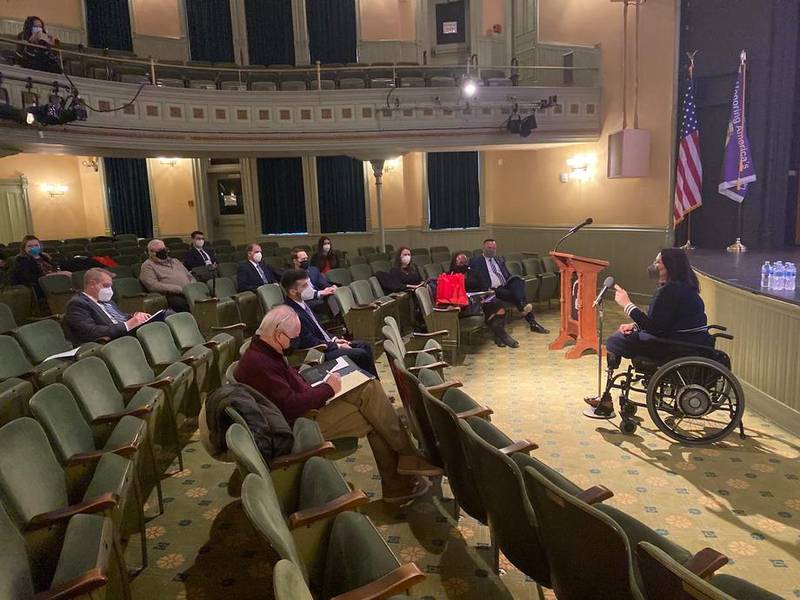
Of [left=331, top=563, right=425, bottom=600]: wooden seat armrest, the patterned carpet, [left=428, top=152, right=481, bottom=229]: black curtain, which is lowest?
the patterned carpet

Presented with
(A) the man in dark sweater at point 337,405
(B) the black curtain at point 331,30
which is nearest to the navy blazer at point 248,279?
(A) the man in dark sweater at point 337,405

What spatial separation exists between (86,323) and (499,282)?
4.57 meters

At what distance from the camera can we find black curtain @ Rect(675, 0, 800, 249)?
309 inches

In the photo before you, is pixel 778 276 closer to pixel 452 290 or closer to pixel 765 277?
pixel 765 277

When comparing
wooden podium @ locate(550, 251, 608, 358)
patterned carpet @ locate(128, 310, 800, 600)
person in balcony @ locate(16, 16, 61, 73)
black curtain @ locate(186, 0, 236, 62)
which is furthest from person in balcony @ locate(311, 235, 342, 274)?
black curtain @ locate(186, 0, 236, 62)

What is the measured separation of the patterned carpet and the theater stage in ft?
0.65

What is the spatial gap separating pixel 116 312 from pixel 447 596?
355cm

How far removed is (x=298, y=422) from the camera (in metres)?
2.87

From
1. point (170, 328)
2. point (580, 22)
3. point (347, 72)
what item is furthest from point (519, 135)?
point (170, 328)

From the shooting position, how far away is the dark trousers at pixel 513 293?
7152 millimetres

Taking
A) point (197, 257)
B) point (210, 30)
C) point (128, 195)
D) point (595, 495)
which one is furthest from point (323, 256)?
point (210, 30)

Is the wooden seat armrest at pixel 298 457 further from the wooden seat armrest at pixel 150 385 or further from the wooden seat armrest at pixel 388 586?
the wooden seat armrest at pixel 150 385

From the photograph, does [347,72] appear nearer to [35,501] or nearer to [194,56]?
[194,56]

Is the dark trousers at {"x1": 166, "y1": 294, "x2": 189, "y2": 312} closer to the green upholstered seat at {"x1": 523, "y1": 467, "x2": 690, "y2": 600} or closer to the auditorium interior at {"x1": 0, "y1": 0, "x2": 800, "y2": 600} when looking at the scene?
the auditorium interior at {"x1": 0, "y1": 0, "x2": 800, "y2": 600}
